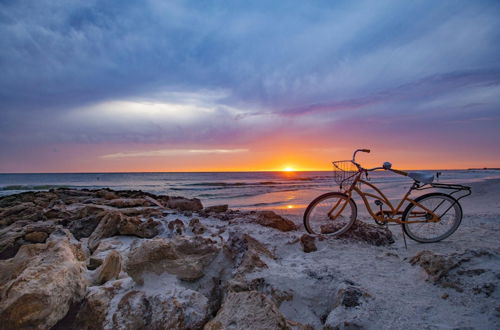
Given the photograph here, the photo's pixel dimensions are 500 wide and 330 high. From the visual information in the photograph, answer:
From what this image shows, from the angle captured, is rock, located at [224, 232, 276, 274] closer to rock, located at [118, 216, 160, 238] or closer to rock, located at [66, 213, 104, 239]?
rock, located at [118, 216, 160, 238]

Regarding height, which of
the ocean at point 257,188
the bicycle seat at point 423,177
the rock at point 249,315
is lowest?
the ocean at point 257,188

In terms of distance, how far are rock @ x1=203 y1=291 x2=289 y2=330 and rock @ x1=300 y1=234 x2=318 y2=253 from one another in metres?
2.04

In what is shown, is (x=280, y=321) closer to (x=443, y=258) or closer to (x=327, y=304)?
(x=327, y=304)

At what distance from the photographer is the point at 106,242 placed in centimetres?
409

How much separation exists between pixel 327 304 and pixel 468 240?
11.4ft

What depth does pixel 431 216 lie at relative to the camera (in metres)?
4.39

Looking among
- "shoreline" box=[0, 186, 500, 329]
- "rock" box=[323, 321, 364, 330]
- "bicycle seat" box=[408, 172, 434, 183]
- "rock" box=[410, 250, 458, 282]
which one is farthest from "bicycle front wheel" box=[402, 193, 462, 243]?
"rock" box=[323, 321, 364, 330]

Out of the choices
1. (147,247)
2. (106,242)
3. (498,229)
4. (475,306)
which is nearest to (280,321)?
(475,306)

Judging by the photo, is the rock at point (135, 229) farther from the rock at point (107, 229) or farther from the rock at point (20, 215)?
the rock at point (20, 215)

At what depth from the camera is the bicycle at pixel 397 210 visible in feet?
14.4

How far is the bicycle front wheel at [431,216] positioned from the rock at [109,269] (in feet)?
14.3

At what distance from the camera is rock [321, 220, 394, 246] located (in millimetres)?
4265

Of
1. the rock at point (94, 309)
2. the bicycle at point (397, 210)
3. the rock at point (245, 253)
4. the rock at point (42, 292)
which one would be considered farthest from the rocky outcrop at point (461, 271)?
the rock at point (42, 292)

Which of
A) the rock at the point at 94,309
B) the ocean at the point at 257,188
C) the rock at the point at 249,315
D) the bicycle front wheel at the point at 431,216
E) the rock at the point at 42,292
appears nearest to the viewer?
the rock at the point at 249,315
